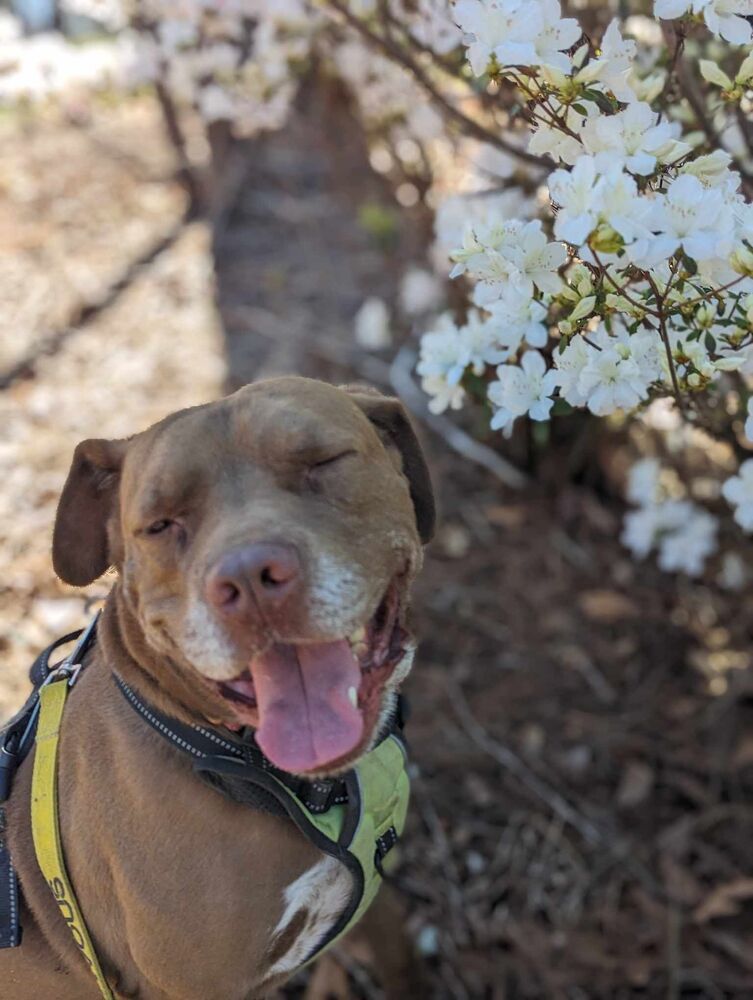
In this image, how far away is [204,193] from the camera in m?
7.27

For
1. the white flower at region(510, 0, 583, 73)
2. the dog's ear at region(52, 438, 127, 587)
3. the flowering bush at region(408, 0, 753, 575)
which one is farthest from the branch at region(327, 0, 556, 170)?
the dog's ear at region(52, 438, 127, 587)

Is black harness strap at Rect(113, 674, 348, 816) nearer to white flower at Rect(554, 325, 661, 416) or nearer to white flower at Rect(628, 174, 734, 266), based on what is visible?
white flower at Rect(554, 325, 661, 416)

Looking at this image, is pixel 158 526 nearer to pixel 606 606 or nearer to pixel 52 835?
pixel 52 835

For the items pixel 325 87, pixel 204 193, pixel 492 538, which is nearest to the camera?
pixel 492 538

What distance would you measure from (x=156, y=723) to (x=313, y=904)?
523 mm

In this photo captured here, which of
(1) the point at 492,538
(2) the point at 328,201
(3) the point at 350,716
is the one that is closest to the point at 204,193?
(2) the point at 328,201

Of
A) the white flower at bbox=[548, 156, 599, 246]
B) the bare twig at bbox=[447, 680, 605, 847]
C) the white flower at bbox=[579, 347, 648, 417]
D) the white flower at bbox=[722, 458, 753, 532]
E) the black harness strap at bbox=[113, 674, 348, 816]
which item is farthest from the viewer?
the bare twig at bbox=[447, 680, 605, 847]

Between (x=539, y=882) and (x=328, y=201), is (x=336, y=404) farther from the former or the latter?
(x=328, y=201)

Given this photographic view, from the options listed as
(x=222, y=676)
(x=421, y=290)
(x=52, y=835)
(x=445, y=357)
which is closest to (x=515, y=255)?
(x=445, y=357)

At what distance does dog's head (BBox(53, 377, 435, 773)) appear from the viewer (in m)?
2.15

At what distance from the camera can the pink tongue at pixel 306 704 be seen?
2.18 m

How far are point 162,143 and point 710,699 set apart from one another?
585 centimetres

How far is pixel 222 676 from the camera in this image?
7.13ft

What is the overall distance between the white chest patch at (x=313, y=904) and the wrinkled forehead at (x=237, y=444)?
851 millimetres
